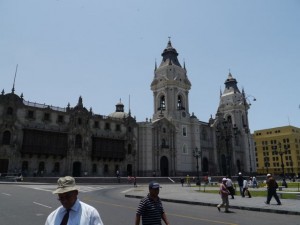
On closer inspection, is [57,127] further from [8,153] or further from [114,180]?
[114,180]

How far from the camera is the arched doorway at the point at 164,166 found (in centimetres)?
5972

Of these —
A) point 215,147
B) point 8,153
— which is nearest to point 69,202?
point 8,153

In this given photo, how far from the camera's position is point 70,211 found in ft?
10.8

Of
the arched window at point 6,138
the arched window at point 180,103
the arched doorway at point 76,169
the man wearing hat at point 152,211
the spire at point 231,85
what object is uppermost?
the spire at point 231,85

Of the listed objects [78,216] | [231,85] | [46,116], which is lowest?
[78,216]

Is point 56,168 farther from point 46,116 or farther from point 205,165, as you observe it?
point 205,165

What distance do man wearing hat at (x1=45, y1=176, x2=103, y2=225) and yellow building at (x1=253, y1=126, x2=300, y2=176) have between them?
101 m

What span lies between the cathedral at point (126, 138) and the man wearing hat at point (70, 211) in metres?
34.1

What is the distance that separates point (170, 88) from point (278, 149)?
65.0m

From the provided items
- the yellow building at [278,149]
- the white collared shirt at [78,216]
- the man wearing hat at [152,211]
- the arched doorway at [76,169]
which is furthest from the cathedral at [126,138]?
the white collared shirt at [78,216]

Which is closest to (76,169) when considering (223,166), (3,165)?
(3,165)

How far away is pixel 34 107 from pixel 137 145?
2160 cm

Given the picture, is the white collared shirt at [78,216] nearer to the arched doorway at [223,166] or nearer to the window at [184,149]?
the window at [184,149]

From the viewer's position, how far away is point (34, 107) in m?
46.9
